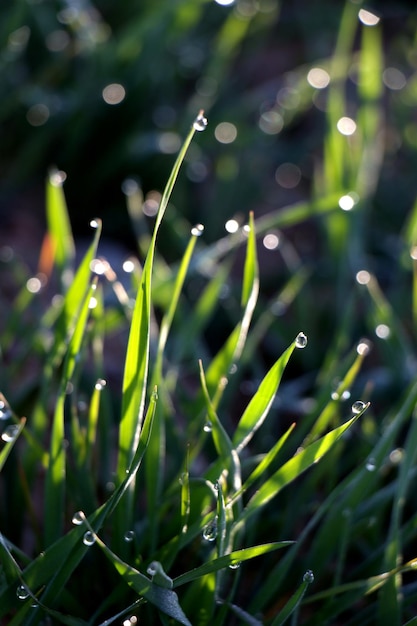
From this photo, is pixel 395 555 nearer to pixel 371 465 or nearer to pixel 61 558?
pixel 371 465

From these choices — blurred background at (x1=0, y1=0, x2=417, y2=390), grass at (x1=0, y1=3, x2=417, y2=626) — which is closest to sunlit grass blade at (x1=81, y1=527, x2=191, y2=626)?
grass at (x1=0, y1=3, x2=417, y2=626)

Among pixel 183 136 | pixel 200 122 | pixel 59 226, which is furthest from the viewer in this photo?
pixel 183 136

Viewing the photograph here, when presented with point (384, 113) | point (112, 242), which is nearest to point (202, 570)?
point (112, 242)

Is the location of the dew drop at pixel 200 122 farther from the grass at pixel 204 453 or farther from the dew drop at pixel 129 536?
the dew drop at pixel 129 536

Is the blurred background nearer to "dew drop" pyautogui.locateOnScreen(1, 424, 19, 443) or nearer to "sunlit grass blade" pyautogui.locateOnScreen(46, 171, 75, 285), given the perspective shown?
"sunlit grass blade" pyautogui.locateOnScreen(46, 171, 75, 285)

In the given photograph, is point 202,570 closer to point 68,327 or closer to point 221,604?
point 221,604

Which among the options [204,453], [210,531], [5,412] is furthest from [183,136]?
[210,531]

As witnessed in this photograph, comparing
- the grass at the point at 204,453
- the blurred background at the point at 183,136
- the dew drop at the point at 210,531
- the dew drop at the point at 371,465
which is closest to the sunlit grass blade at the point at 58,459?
the grass at the point at 204,453

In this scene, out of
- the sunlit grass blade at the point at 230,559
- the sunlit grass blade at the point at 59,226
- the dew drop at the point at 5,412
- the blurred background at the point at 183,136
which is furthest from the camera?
the blurred background at the point at 183,136
